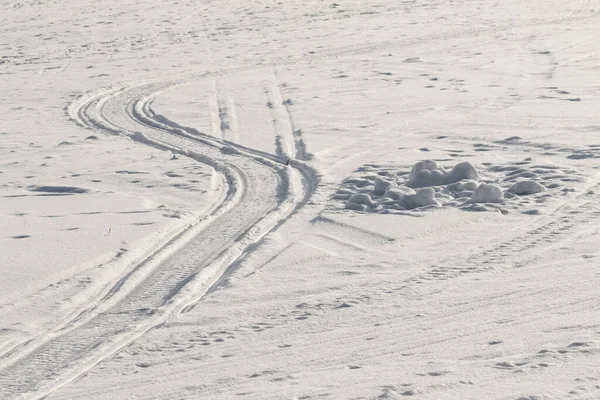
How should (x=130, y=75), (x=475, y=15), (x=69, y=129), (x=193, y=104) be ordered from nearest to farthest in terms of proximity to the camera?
(x=69, y=129), (x=193, y=104), (x=130, y=75), (x=475, y=15)

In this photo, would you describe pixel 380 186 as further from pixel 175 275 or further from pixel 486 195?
pixel 175 275

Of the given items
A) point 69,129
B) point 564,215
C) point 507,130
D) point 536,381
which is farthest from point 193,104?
point 536,381

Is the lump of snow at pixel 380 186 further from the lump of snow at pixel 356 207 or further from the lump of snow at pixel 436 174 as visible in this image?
the lump of snow at pixel 356 207

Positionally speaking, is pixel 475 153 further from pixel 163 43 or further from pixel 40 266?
pixel 163 43

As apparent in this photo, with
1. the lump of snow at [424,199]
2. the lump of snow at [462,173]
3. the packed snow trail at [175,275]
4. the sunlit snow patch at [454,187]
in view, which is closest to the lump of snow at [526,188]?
the sunlit snow patch at [454,187]

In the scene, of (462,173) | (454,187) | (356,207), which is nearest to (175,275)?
(356,207)

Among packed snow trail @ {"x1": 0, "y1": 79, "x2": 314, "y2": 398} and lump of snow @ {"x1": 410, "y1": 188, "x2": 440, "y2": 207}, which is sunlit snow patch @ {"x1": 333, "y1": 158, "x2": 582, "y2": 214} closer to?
lump of snow @ {"x1": 410, "y1": 188, "x2": 440, "y2": 207}

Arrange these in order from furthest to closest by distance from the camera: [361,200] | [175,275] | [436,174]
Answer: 1. [436,174]
2. [361,200]
3. [175,275]
